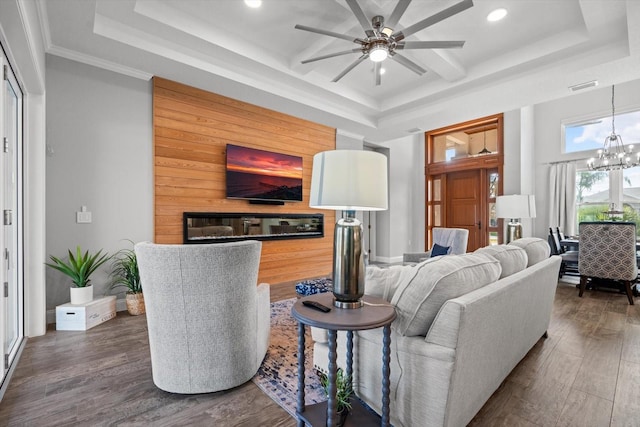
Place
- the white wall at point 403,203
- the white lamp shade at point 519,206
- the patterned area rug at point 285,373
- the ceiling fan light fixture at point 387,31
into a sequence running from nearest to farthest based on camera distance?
the patterned area rug at point 285,373, the ceiling fan light fixture at point 387,31, the white lamp shade at point 519,206, the white wall at point 403,203

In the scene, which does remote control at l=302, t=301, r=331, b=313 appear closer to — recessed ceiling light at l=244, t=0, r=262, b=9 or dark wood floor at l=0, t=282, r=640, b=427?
dark wood floor at l=0, t=282, r=640, b=427

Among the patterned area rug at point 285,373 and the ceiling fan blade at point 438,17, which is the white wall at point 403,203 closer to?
the ceiling fan blade at point 438,17

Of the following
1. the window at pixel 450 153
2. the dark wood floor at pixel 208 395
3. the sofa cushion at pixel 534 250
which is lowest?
the dark wood floor at pixel 208 395

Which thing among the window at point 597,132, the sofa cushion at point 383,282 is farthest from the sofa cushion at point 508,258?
the window at point 597,132

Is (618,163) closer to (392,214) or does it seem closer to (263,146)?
(392,214)

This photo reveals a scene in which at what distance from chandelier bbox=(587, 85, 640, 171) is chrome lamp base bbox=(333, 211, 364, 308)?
5836 millimetres

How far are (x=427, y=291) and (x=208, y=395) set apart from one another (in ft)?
4.56

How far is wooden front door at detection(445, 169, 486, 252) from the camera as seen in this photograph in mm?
6855

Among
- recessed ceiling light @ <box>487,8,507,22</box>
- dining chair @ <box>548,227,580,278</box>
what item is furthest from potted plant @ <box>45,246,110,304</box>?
dining chair @ <box>548,227,580,278</box>

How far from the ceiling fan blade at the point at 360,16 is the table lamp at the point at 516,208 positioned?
341 cm

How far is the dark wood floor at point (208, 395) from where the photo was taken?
62.6 inches

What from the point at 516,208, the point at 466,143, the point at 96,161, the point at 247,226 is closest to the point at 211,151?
the point at 247,226

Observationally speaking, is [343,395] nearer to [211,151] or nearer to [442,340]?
[442,340]

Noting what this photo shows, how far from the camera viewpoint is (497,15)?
3.02 metres
